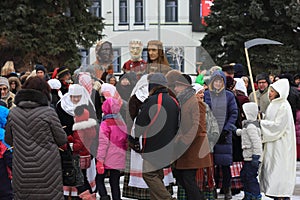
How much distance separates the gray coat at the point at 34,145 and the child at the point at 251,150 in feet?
10.2

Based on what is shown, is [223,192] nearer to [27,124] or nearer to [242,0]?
[27,124]

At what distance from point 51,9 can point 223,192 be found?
60.5 ft

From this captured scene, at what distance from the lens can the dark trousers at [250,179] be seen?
10.1 m

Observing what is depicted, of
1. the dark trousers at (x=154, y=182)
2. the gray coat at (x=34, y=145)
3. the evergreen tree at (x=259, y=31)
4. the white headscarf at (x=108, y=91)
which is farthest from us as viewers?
the evergreen tree at (x=259, y=31)

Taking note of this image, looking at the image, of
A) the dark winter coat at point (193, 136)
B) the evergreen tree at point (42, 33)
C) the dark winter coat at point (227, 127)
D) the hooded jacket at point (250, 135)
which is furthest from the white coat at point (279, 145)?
the evergreen tree at point (42, 33)

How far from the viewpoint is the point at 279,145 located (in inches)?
394

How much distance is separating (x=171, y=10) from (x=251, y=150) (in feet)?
137

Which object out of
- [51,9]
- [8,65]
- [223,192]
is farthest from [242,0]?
[223,192]

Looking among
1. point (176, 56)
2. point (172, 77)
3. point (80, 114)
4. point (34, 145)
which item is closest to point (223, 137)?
point (172, 77)

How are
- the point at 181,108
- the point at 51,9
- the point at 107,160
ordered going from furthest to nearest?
the point at 51,9 → the point at 107,160 → the point at 181,108

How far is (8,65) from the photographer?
44.6 ft

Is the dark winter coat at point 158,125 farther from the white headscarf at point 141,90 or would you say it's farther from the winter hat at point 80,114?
the winter hat at point 80,114

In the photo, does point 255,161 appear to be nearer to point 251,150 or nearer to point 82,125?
point 251,150

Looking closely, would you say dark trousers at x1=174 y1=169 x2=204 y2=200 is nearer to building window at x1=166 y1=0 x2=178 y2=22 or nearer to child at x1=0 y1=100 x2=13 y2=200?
child at x1=0 y1=100 x2=13 y2=200
